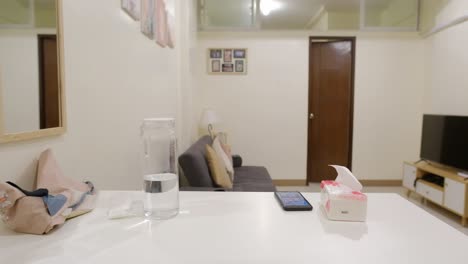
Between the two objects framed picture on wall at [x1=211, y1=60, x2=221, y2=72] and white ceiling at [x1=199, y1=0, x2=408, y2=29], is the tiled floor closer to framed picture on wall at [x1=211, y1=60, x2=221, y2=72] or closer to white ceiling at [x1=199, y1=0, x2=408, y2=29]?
framed picture on wall at [x1=211, y1=60, x2=221, y2=72]

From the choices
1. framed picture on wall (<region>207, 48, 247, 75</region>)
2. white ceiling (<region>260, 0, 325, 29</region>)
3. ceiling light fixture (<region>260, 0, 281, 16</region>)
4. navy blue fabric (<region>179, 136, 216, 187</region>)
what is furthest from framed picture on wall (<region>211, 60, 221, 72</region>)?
navy blue fabric (<region>179, 136, 216, 187</region>)

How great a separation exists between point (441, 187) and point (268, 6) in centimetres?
316

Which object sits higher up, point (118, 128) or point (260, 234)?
point (118, 128)

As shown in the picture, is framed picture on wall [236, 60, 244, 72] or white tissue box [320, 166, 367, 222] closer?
white tissue box [320, 166, 367, 222]

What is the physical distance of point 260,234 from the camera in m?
0.80

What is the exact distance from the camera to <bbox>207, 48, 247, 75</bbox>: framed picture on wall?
14.0 ft

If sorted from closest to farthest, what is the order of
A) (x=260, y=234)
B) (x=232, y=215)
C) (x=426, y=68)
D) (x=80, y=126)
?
(x=260, y=234) → (x=232, y=215) → (x=80, y=126) → (x=426, y=68)

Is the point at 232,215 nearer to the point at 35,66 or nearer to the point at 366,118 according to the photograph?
the point at 35,66

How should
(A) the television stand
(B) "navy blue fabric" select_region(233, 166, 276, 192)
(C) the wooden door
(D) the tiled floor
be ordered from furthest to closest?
(D) the tiled floor, (A) the television stand, (B) "navy blue fabric" select_region(233, 166, 276, 192), (C) the wooden door

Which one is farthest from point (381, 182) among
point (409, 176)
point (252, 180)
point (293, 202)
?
point (293, 202)

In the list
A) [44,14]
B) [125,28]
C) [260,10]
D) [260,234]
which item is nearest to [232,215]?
[260,234]

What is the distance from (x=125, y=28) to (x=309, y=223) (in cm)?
145

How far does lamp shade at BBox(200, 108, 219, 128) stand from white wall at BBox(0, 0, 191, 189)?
1784 mm

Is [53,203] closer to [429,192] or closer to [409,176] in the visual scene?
[429,192]
